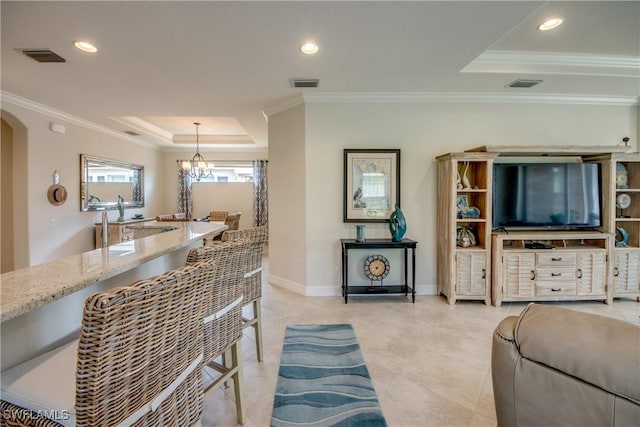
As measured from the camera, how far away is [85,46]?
2.58 m

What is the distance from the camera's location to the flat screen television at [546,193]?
3.61m

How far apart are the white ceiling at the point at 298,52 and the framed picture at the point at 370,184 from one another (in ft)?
2.65

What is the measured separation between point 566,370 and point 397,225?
2722 mm

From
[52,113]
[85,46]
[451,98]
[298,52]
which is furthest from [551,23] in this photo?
[52,113]

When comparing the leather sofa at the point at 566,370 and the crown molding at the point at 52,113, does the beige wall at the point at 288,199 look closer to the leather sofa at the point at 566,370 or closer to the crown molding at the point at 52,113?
the leather sofa at the point at 566,370

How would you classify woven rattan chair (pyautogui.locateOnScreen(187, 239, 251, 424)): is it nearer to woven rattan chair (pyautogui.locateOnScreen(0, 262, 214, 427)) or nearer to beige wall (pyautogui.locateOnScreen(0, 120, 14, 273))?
woven rattan chair (pyautogui.locateOnScreen(0, 262, 214, 427))

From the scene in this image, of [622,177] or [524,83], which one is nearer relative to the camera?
[524,83]

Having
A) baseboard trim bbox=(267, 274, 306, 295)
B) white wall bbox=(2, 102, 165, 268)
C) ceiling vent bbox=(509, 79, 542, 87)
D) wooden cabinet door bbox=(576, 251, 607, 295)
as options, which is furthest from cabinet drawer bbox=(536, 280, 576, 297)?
white wall bbox=(2, 102, 165, 268)

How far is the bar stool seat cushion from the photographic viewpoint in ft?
2.78

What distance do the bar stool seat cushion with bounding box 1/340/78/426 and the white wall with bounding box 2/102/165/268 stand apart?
4480 millimetres

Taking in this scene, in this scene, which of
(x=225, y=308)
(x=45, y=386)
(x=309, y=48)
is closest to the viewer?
(x=45, y=386)

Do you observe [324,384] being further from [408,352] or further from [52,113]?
[52,113]

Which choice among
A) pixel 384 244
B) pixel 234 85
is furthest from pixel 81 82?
pixel 384 244

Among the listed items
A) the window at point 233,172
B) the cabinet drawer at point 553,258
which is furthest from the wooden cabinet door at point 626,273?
the window at point 233,172
